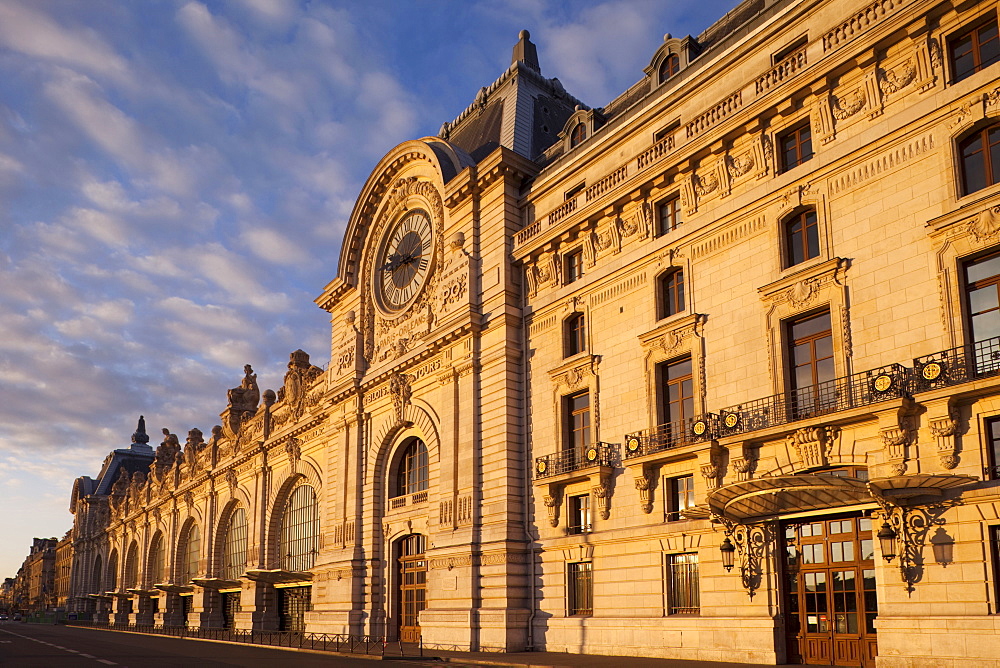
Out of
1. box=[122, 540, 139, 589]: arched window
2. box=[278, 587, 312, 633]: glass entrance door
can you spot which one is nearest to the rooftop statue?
box=[278, 587, 312, 633]: glass entrance door

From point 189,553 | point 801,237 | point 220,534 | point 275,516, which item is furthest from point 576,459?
point 189,553

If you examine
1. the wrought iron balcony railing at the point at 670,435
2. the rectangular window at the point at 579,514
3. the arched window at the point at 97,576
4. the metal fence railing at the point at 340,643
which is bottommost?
the arched window at the point at 97,576

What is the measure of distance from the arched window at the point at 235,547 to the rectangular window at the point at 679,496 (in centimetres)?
4504

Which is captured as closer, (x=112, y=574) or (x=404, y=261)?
(x=404, y=261)

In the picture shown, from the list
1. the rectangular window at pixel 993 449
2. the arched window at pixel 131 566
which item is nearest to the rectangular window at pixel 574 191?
the rectangular window at pixel 993 449

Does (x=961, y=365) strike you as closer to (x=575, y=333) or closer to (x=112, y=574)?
(x=575, y=333)

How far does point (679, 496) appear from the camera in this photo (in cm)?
2725

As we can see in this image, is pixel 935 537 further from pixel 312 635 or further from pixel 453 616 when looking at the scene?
pixel 312 635

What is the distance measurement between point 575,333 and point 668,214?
622cm

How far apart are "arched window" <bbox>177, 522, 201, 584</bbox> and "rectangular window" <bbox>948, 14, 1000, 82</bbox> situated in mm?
71340

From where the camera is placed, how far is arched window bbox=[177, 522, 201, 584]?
256ft

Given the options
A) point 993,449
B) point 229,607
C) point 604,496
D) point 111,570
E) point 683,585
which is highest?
point 993,449

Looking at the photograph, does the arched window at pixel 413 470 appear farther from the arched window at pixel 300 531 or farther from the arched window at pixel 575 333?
the arched window at pixel 300 531

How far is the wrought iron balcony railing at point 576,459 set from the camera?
29.8 m
